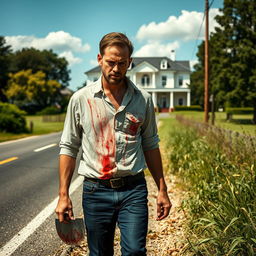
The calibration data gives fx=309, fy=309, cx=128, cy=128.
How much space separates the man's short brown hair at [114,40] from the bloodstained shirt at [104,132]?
1.00 ft

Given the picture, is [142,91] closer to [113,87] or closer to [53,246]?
[113,87]

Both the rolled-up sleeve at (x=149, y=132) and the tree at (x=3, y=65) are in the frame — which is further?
the tree at (x=3, y=65)

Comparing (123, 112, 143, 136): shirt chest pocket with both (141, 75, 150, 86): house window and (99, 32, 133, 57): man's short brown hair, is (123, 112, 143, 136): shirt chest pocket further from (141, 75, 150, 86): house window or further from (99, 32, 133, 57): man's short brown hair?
(141, 75, 150, 86): house window

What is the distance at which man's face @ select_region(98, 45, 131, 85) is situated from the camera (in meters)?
2.40

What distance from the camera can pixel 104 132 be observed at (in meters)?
2.42

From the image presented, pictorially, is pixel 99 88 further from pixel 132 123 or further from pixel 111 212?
pixel 111 212

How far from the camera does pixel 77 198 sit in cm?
577

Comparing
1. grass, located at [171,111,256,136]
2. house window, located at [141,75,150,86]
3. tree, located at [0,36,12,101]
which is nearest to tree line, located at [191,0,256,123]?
grass, located at [171,111,256,136]

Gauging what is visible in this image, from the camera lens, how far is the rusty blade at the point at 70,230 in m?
2.47

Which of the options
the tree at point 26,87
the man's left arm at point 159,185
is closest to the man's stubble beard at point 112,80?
the man's left arm at point 159,185

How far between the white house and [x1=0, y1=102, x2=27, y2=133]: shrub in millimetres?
40677

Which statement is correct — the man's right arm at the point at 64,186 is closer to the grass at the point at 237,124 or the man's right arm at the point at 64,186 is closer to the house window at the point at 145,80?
the grass at the point at 237,124

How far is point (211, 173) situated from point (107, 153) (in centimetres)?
303

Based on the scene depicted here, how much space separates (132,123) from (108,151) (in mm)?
296
